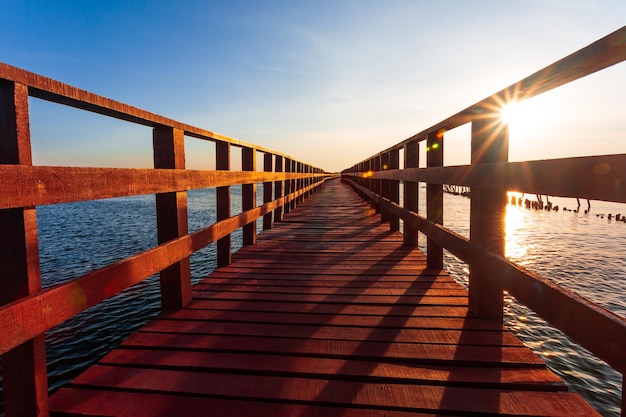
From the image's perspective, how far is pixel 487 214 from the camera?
96.3 inches

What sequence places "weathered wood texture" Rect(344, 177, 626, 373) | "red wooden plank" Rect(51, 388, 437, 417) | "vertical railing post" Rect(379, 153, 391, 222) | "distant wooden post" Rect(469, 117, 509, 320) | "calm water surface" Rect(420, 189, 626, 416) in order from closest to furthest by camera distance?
"weathered wood texture" Rect(344, 177, 626, 373)
"red wooden plank" Rect(51, 388, 437, 417)
"distant wooden post" Rect(469, 117, 509, 320)
"calm water surface" Rect(420, 189, 626, 416)
"vertical railing post" Rect(379, 153, 391, 222)

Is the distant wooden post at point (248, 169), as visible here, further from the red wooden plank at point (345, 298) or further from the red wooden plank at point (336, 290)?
the red wooden plank at point (345, 298)

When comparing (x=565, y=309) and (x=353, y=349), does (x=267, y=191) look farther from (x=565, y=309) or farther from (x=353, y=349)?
(x=565, y=309)

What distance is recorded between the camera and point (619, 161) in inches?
47.6

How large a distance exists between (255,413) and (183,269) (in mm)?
1528

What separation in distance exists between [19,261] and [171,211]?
128cm

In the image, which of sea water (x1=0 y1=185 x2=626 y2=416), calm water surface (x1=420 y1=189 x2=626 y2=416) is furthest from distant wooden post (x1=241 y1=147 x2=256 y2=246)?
calm water surface (x1=420 y1=189 x2=626 y2=416)

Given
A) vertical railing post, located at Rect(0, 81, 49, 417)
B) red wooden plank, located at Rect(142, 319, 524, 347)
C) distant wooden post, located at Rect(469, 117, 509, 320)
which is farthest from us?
distant wooden post, located at Rect(469, 117, 509, 320)

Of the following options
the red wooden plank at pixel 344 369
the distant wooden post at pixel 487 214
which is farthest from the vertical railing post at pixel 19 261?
the distant wooden post at pixel 487 214

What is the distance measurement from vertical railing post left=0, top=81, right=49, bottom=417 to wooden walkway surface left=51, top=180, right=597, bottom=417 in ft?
0.68

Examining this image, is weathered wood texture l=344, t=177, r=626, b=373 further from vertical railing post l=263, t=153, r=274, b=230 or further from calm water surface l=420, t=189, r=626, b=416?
vertical railing post l=263, t=153, r=274, b=230

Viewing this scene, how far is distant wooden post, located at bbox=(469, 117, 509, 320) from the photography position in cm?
241

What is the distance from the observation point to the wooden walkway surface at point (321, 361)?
1658 mm

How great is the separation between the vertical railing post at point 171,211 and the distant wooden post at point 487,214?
226 centimetres
